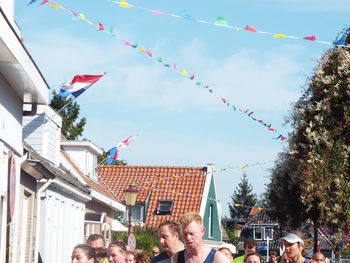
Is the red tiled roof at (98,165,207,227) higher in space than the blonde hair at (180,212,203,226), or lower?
higher

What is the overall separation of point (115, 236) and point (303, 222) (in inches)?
653

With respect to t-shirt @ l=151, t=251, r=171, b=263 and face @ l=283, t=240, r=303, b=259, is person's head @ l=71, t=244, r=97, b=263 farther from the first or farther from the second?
face @ l=283, t=240, r=303, b=259

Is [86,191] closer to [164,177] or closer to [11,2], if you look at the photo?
[11,2]

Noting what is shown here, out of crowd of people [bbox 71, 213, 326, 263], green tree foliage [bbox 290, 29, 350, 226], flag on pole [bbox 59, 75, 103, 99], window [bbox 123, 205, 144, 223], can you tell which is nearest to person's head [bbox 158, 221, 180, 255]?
crowd of people [bbox 71, 213, 326, 263]

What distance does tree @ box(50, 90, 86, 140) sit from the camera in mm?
55188

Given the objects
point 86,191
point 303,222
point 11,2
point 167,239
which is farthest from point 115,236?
point 167,239

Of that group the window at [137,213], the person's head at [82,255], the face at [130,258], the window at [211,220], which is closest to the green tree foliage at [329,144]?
the face at [130,258]

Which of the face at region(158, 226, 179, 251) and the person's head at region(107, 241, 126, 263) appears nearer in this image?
the face at region(158, 226, 179, 251)

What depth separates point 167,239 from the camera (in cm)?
864

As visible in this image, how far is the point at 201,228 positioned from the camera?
7383mm

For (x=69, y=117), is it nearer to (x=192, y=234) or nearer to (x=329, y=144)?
(x=329, y=144)

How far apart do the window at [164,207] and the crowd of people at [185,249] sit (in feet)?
117

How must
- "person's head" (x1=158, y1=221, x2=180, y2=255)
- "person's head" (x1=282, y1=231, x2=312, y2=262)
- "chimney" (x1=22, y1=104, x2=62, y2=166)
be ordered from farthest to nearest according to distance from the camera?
"chimney" (x1=22, y1=104, x2=62, y2=166) → "person's head" (x1=282, y1=231, x2=312, y2=262) → "person's head" (x1=158, y1=221, x2=180, y2=255)

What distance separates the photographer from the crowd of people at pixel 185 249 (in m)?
7.34
